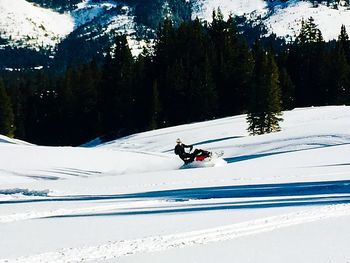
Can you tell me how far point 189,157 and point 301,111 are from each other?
30622mm

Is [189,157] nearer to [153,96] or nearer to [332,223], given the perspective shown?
[332,223]

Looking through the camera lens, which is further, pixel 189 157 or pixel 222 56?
pixel 222 56

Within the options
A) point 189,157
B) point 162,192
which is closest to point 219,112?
point 189,157

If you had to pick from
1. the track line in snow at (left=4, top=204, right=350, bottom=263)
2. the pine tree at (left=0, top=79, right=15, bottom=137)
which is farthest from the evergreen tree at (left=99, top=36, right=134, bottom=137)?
the track line in snow at (left=4, top=204, right=350, bottom=263)

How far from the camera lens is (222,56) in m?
68.2

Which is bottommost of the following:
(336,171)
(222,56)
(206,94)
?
(336,171)

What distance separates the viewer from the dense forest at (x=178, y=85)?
216 ft

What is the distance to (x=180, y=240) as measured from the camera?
916 cm

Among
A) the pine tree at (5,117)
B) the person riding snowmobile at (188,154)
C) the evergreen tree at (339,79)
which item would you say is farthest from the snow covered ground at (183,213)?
the pine tree at (5,117)

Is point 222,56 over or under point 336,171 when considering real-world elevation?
over

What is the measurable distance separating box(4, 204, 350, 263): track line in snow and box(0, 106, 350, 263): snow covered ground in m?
0.02

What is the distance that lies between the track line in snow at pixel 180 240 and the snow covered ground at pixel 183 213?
2 cm

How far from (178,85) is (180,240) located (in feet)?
188

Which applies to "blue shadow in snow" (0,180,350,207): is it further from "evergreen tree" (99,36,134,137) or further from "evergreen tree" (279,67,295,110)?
"evergreen tree" (99,36,134,137)
